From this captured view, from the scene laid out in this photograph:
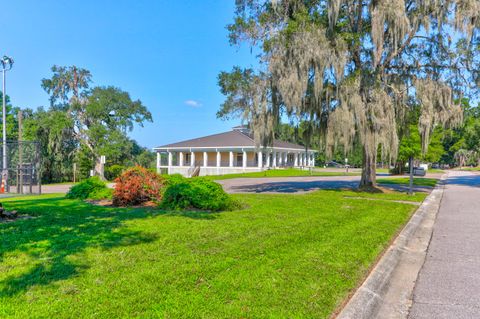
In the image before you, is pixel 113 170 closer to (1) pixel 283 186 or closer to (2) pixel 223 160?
(2) pixel 223 160

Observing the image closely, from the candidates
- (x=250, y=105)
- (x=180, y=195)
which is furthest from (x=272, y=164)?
(x=180, y=195)

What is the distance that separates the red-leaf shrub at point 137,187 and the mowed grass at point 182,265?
2.02m

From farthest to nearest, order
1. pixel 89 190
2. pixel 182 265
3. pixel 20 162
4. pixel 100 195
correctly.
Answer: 1. pixel 89 190
2. pixel 100 195
3. pixel 20 162
4. pixel 182 265

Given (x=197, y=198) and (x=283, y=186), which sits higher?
(x=197, y=198)

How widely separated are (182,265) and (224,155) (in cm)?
3416

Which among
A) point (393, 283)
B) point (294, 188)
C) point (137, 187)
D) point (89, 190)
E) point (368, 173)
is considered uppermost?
point (368, 173)

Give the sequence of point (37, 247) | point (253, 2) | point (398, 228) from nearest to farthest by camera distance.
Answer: point (37, 247) < point (398, 228) < point (253, 2)

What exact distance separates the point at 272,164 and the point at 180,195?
94.2 ft

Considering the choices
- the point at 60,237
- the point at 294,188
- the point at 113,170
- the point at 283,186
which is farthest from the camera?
the point at 113,170

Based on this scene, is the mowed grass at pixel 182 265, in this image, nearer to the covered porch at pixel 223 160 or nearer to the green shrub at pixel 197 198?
the green shrub at pixel 197 198

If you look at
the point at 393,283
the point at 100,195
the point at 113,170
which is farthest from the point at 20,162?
the point at 113,170

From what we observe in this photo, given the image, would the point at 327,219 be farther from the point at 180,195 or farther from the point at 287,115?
the point at 287,115

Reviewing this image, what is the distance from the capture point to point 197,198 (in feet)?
26.7

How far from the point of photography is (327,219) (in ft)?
23.3
